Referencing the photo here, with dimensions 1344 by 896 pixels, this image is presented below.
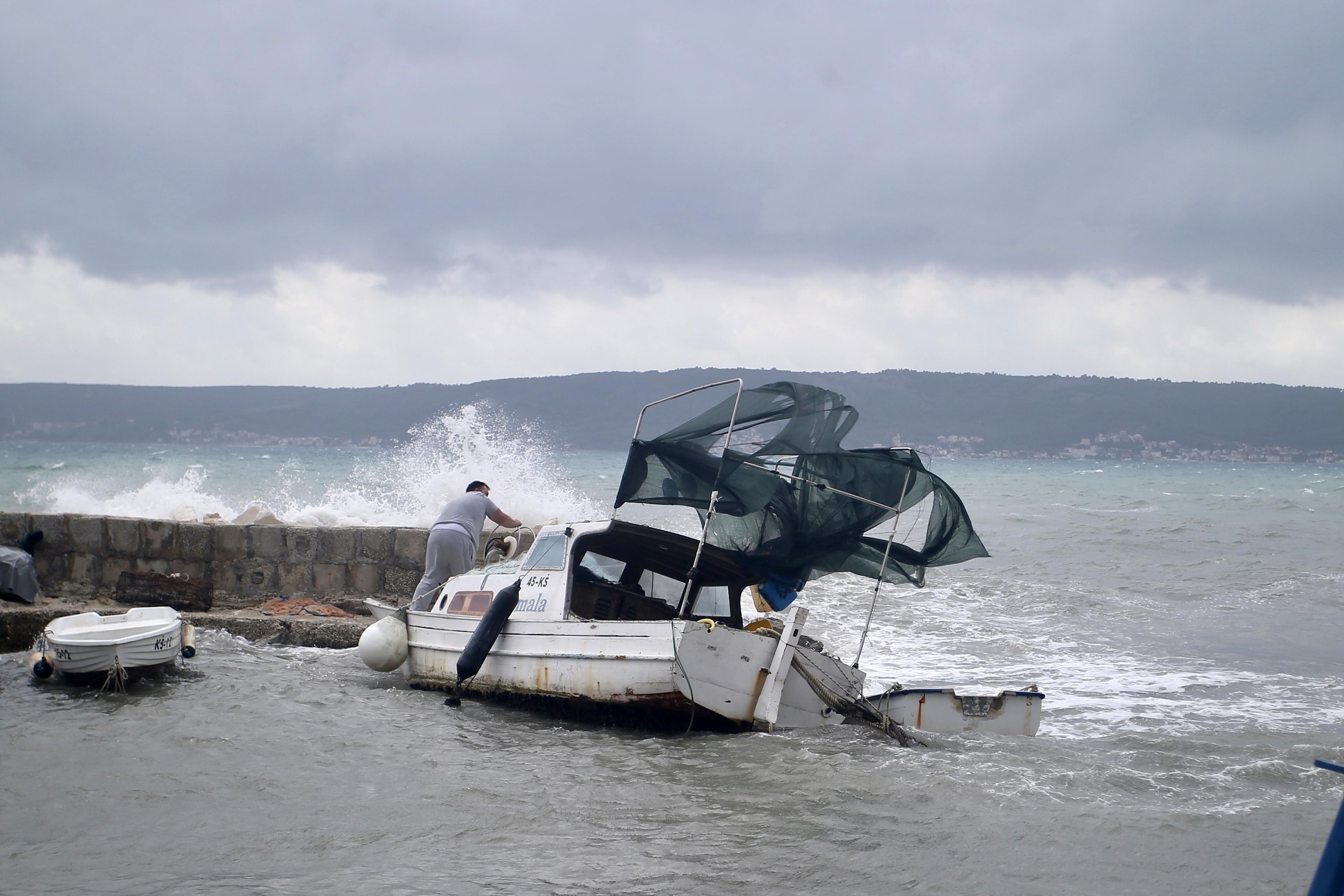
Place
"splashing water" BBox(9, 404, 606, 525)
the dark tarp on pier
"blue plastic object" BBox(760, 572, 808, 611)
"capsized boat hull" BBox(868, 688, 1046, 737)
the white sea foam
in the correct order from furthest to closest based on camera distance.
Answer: "splashing water" BBox(9, 404, 606, 525), the white sea foam, the dark tarp on pier, "blue plastic object" BBox(760, 572, 808, 611), "capsized boat hull" BBox(868, 688, 1046, 737)

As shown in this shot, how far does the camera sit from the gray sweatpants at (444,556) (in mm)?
11266

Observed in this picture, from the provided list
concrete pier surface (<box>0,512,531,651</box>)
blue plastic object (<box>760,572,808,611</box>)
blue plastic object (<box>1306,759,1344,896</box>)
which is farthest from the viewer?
concrete pier surface (<box>0,512,531,651</box>)

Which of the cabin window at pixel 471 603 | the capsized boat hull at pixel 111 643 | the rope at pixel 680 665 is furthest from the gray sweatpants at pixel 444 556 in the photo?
the rope at pixel 680 665

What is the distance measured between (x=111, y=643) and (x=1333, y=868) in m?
9.15

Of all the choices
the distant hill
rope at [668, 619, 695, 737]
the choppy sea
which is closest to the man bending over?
the choppy sea

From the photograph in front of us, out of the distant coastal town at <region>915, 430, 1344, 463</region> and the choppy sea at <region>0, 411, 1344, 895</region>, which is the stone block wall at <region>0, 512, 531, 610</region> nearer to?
the choppy sea at <region>0, 411, 1344, 895</region>

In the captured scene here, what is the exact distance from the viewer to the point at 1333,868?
277 cm

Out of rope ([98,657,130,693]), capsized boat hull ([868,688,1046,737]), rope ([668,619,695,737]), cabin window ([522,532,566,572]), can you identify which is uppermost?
cabin window ([522,532,566,572])

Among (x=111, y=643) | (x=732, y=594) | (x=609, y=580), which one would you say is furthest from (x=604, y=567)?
(x=111, y=643)

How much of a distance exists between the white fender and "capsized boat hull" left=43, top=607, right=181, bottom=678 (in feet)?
5.49

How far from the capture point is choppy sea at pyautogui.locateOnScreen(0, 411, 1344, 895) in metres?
5.42

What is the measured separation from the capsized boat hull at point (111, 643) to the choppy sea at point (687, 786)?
0.30 metres

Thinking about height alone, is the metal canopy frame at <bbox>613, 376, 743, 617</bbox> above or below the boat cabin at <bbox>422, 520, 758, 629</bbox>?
above

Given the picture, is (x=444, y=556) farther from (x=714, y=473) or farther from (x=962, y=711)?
(x=962, y=711)
